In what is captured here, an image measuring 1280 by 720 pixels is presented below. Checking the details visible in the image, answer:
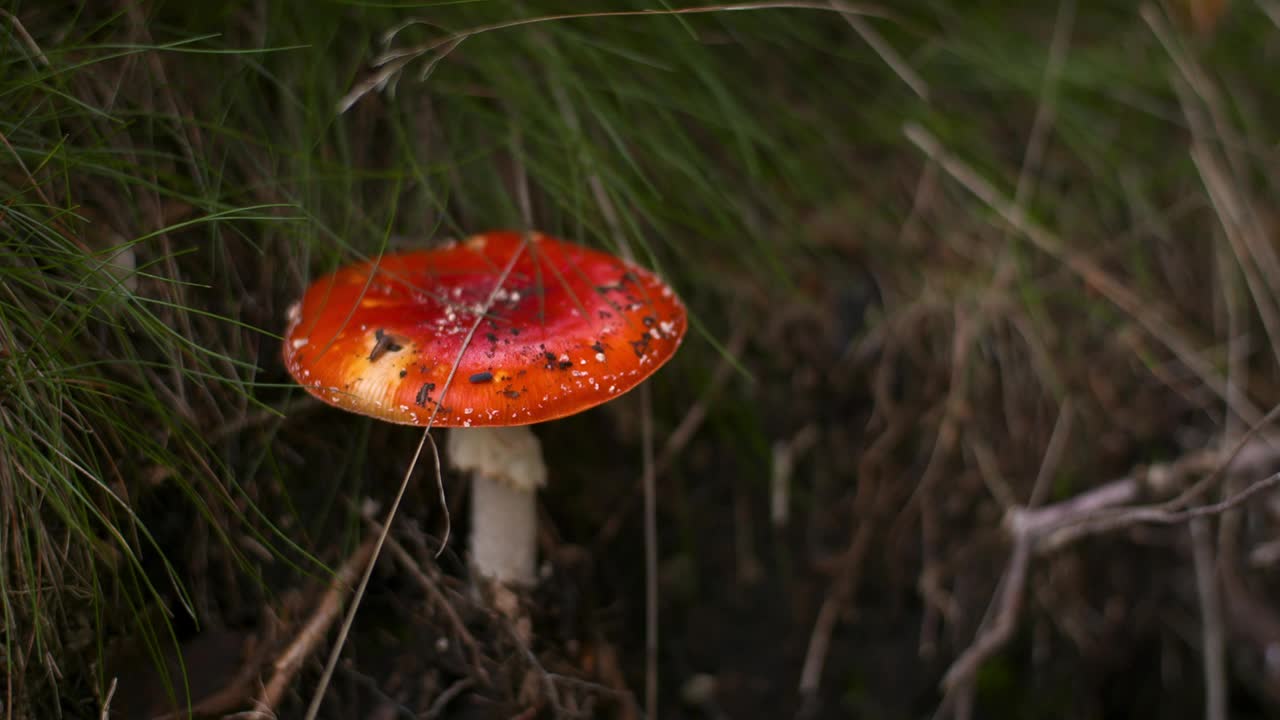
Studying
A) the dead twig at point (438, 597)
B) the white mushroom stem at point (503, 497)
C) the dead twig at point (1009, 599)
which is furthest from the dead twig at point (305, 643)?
the dead twig at point (1009, 599)

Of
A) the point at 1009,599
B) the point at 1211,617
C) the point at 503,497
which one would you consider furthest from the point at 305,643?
the point at 1211,617

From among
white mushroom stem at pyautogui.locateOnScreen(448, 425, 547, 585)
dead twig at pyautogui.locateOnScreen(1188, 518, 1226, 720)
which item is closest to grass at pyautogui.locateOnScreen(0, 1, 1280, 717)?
white mushroom stem at pyautogui.locateOnScreen(448, 425, 547, 585)

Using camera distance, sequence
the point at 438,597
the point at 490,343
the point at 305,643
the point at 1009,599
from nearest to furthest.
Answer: the point at 490,343 → the point at 305,643 → the point at 438,597 → the point at 1009,599

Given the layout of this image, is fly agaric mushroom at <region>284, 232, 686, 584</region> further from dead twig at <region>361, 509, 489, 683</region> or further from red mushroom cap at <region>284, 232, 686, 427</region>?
dead twig at <region>361, 509, 489, 683</region>

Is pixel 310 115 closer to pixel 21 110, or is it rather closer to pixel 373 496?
pixel 21 110

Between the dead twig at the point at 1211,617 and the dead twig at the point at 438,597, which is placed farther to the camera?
the dead twig at the point at 1211,617

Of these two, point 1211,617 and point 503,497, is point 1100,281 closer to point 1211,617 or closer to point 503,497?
point 1211,617

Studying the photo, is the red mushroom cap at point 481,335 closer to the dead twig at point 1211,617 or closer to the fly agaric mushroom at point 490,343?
the fly agaric mushroom at point 490,343
